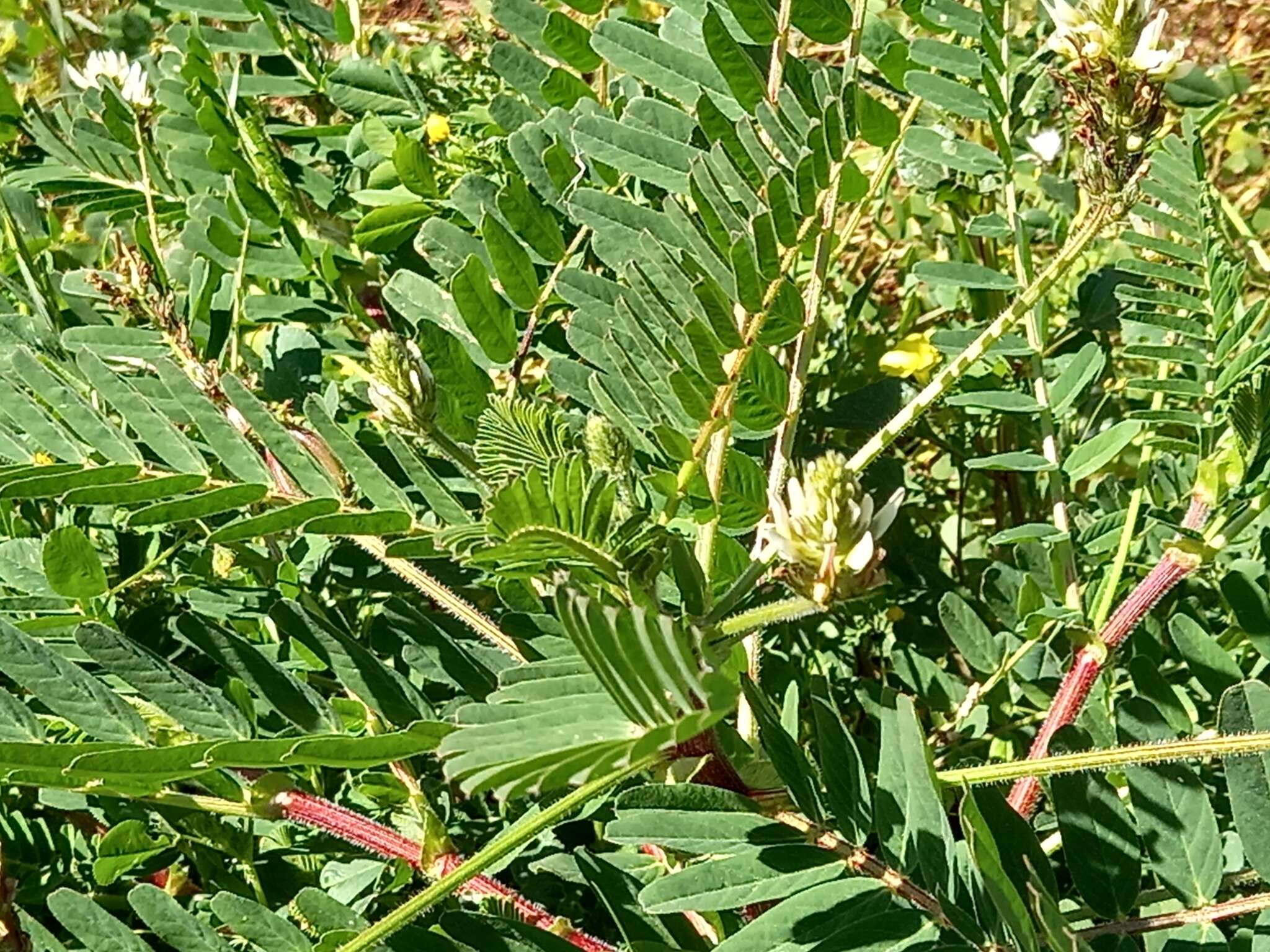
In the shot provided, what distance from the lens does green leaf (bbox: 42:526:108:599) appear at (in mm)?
977

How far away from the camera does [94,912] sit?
92 cm

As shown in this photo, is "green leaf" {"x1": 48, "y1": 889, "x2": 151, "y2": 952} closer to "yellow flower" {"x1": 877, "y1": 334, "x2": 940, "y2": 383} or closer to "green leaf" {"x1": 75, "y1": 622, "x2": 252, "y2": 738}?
"green leaf" {"x1": 75, "y1": 622, "x2": 252, "y2": 738}

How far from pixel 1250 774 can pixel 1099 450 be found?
0.45 m

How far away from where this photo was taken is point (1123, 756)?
750 millimetres

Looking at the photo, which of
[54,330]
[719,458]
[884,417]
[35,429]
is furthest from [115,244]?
[884,417]

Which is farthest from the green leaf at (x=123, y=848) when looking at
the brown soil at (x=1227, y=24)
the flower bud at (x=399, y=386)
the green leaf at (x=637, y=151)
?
the brown soil at (x=1227, y=24)

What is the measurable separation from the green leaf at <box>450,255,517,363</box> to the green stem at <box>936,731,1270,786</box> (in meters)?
0.44

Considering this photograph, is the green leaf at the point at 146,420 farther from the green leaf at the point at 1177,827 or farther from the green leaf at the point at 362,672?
the green leaf at the point at 1177,827

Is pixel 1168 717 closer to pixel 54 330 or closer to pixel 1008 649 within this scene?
pixel 1008 649

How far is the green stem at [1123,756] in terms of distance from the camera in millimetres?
734

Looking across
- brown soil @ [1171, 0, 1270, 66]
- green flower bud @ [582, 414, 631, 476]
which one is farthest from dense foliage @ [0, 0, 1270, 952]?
brown soil @ [1171, 0, 1270, 66]

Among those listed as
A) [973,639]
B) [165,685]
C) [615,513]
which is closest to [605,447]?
[615,513]

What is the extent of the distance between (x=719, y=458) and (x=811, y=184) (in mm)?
183

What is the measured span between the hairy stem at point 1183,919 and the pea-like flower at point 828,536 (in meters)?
0.31
